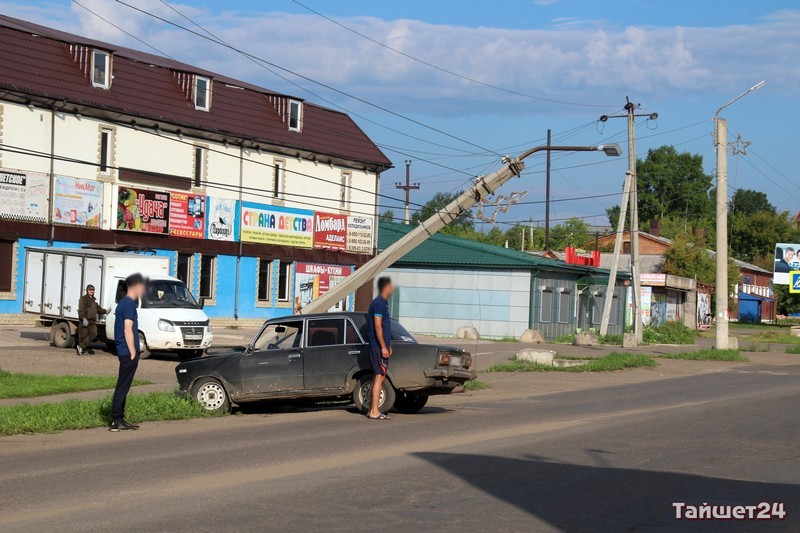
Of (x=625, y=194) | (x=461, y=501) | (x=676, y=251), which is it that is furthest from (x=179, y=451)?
(x=676, y=251)

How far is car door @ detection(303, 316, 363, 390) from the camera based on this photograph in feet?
49.2

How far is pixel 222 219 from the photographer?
42.5 metres

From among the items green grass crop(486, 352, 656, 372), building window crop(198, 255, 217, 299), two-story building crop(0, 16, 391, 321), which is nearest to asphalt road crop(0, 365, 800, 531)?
green grass crop(486, 352, 656, 372)

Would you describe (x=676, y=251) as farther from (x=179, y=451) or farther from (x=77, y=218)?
(x=179, y=451)

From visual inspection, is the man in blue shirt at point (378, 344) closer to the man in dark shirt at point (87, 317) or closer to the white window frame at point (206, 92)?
the man in dark shirt at point (87, 317)

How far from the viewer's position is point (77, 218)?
120 ft

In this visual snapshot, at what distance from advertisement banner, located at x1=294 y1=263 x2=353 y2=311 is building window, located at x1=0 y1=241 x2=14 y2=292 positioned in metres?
14.0

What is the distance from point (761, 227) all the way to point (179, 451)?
12184cm

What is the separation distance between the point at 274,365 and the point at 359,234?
34453mm

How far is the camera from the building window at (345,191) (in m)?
48.5

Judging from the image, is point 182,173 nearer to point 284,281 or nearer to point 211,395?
point 284,281

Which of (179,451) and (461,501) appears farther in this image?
(179,451)

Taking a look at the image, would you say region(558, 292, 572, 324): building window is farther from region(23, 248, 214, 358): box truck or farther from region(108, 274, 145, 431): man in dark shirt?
region(108, 274, 145, 431): man in dark shirt

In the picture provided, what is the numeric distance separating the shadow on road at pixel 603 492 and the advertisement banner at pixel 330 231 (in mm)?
37059
